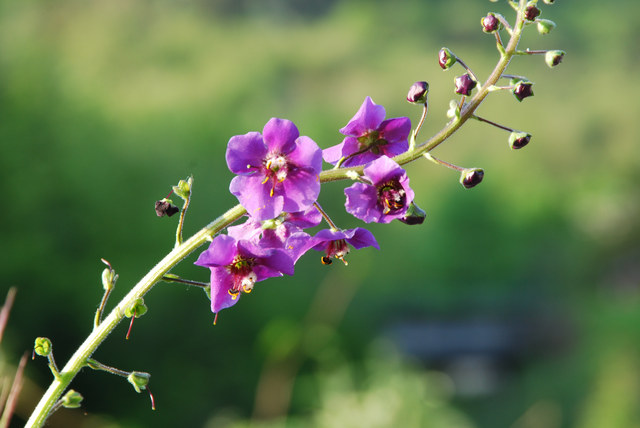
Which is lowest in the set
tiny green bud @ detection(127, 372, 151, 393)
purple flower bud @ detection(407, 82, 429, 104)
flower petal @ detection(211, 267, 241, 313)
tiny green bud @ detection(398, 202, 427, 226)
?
tiny green bud @ detection(127, 372, 151, 393)

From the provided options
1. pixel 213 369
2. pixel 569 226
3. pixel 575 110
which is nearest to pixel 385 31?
pixel 575 110

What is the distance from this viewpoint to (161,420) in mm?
5816

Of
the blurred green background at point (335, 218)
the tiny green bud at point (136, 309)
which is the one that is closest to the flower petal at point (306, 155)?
the tiny green bud at point (136, 309)

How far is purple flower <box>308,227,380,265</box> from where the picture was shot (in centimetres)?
71

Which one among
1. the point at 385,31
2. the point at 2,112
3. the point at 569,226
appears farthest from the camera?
the point at 385,31

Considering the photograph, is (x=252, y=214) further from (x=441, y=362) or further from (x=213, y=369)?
(x=441, y=362)

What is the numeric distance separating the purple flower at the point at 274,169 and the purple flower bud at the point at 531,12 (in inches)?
11.3

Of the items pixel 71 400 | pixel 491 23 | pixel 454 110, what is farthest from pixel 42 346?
pixel 491 23

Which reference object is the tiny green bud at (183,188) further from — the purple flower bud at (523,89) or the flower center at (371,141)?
the purple flower bud at (523,89)

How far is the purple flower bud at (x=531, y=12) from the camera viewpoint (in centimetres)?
76

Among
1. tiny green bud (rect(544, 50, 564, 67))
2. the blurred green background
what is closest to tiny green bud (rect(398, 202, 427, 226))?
tiny green bud (rect(544, 50, 564, 67))

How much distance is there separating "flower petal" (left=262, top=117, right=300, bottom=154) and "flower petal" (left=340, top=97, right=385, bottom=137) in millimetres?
84

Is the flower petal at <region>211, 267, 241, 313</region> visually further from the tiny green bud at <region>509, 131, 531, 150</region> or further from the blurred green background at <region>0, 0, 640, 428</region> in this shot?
the blurred green background at <region>0, 0, 640, 428</region>

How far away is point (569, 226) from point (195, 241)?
1250 cm
